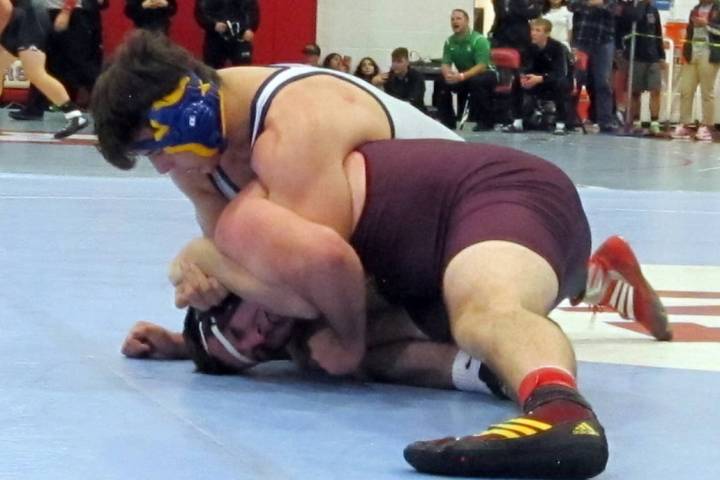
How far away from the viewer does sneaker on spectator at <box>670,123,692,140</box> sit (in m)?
14.3

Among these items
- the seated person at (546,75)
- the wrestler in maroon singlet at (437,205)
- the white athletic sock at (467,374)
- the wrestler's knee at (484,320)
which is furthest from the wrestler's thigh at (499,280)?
the seated person at (546,75)

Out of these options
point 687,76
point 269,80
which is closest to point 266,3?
point 687,76

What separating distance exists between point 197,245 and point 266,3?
13060mm

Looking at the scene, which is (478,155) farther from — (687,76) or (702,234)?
(687,76)

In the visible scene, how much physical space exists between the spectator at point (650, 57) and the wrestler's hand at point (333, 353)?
1164 cm

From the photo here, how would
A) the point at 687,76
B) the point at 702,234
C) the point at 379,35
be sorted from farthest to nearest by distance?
the point at 379,35 → the point at 687,76 → the point at 702,234

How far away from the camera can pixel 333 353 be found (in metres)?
2.81

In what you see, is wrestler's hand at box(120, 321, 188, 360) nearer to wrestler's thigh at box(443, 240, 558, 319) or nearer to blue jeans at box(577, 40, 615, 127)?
wrestler's thigh at box(443, 240, 558, 319)

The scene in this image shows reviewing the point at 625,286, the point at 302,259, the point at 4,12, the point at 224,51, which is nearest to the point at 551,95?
the point at 224,51

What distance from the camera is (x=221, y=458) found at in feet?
7.26

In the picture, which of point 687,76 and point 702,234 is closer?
point 702,234

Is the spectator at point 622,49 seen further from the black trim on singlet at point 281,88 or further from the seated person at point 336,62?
the black trim on singlet at point 281,88

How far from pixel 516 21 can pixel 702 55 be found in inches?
74.1

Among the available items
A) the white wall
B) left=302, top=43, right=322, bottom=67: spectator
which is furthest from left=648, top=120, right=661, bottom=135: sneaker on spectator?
left=302, top=43, right=322, bottom=67: spectator
